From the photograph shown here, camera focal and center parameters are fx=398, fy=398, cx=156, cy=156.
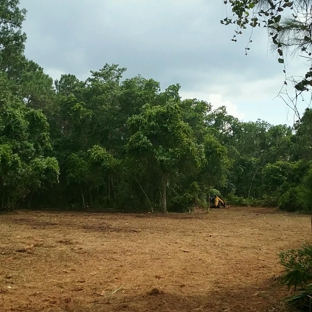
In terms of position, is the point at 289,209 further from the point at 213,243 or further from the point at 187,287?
the point at 187,287

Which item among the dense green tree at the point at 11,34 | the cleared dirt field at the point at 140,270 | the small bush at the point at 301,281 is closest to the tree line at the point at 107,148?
the dense green tree at the point at 11,34

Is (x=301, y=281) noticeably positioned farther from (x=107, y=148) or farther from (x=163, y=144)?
(x=107, y=148)

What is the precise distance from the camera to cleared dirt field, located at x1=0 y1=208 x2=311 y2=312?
4781 mm

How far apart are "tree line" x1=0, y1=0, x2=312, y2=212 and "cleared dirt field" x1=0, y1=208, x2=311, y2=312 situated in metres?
4.87

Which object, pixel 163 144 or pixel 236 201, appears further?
pixel 236 201

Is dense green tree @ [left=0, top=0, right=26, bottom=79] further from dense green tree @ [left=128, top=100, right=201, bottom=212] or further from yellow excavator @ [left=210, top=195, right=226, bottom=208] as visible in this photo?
yellow excavator @ [left=210, top=195, right=226, bottom=208]

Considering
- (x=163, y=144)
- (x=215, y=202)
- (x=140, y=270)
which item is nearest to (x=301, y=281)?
(x=140, y=270)

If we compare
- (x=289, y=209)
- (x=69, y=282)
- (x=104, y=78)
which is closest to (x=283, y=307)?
(x=69, y=282)

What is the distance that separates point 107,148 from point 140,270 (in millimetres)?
19781

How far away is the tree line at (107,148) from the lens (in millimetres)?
18875

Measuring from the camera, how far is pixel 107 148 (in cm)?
2627

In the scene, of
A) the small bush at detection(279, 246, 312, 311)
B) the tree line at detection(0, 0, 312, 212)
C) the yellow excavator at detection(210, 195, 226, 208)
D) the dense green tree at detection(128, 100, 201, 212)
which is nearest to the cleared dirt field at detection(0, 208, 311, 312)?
the small bush at detection(279, 246, 312, 311)

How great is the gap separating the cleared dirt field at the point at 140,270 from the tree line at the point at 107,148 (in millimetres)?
4874

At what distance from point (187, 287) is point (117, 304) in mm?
1264
